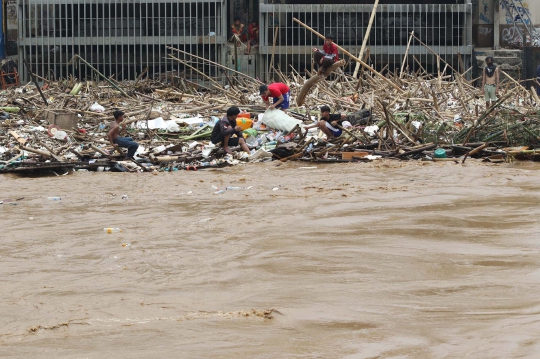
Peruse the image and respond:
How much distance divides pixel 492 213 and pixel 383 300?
126 inches

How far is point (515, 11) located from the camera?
26406 mm

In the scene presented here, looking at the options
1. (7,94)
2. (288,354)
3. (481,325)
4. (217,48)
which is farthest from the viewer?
(217,48)

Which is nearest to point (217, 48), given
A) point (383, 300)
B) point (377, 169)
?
point (377, 169)

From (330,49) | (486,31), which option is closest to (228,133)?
(330,49)

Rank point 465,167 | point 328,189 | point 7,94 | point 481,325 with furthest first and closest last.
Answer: point 7,94 < point 465,167 < point 328,189 < point 481,325

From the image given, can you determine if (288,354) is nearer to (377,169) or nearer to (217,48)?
(377,169)

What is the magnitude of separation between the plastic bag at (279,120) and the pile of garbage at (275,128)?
2 centimetres

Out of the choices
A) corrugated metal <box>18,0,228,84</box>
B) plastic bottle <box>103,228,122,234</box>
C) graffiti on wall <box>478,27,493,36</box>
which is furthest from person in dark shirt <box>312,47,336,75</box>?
graffiti on wall <box>478,27,493,36</box>

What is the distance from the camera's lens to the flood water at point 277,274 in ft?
14.3

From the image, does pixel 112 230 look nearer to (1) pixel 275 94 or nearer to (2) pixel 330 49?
(1) pixel 275 94

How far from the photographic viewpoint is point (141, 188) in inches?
427

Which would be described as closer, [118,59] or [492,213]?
[492,213]

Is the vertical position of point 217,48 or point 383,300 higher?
point 217,48

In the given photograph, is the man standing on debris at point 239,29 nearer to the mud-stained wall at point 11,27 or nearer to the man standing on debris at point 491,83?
the mud-stained wall at point 11,27
